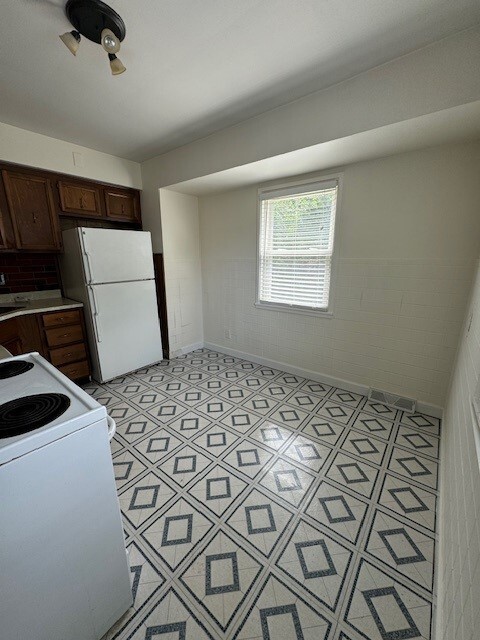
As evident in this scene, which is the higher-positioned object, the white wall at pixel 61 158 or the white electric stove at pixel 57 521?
the white wall at pixel 61 158

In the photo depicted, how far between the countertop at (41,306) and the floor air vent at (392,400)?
3.09 metres

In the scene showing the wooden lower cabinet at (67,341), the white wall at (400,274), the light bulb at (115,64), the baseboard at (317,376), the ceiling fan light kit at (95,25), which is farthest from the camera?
the wooden lower cabinet at (67,341)

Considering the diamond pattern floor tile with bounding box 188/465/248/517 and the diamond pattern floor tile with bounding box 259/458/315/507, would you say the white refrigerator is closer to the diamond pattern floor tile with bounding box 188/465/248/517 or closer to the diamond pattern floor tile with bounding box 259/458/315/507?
the diamond pattern floor tile with bounding box 188/465/248/517

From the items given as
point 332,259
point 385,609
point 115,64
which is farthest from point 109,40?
point 385,609

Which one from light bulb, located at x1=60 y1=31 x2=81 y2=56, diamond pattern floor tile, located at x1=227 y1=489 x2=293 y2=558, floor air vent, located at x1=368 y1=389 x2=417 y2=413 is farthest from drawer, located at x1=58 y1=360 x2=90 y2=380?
floor air vent, located at x1=368 y1=389 x2=417 y2=413

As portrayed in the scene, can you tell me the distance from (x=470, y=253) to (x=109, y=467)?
2.60m

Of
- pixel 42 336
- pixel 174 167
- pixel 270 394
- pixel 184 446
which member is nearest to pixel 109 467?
pixel 184 446

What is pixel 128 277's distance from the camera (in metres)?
2.89

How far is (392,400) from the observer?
2406mm

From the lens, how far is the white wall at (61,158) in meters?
2.32

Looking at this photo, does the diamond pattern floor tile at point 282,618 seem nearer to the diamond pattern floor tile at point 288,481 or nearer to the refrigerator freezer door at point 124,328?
the diamond pattern floor tile at point 288,481

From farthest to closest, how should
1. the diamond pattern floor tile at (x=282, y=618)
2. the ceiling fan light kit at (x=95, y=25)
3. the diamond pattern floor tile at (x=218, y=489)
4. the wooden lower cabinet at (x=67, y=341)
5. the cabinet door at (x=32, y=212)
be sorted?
1. the wooden lower cabinet at (x=67, y=341)
2. the cabinet door at (x=32, y=212)
3. the diamond pattern floor tile at (x=218, y=489)
4. the ceiling fan light kit at (x=95, y=25)
5. the diamond pattern floor tile at (x=282, y=618)

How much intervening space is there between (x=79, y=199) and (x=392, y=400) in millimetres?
3794

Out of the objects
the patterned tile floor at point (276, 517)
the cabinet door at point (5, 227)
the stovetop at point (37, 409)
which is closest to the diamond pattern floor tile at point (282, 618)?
the patterned tile floor at point (276, 517)
